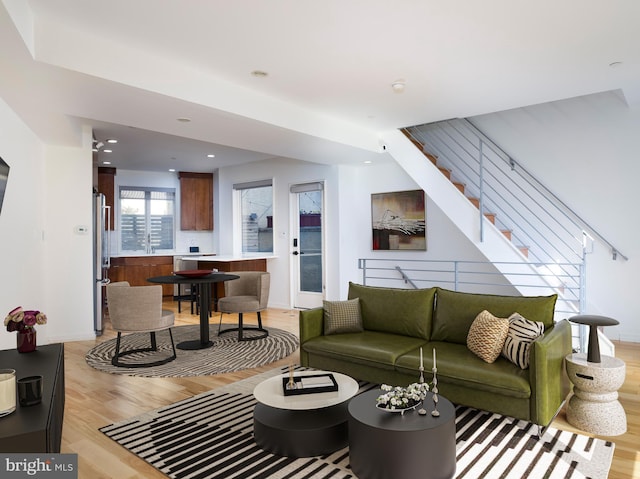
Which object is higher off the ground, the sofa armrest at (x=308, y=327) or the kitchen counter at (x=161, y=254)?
the kitchen counter at (x=161, y=254)

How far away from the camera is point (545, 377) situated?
8.93 feet

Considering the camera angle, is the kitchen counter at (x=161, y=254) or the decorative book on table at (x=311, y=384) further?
the kitchen counter at (x=161, y=254)

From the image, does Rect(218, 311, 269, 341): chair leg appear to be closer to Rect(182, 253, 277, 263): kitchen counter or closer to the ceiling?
Rect(182, 253, 277, 263): kitchen counter

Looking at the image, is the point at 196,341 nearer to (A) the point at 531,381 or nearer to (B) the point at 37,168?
(B) the point at 37,168

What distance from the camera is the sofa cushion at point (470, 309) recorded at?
3.29m

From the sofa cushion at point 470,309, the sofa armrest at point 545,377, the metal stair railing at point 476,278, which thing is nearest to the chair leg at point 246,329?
the metal stair railing at point 476,278

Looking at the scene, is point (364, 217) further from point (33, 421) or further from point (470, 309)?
point (33, 421)

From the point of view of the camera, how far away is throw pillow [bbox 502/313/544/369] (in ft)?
9.62

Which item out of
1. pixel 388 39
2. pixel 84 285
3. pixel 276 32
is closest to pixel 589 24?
pixel 388 39

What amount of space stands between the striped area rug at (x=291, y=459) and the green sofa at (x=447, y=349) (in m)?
0.17

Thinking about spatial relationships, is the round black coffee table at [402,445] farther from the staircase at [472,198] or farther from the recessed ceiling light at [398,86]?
the staircase at [472,198]

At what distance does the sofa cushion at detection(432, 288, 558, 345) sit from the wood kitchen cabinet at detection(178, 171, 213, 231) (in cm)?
665

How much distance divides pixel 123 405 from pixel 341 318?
1.89 metres

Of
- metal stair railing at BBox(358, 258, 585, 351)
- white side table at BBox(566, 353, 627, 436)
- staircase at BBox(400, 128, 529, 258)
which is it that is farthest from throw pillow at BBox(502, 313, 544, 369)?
staircase at BBox(400, 128, 529, 258)
